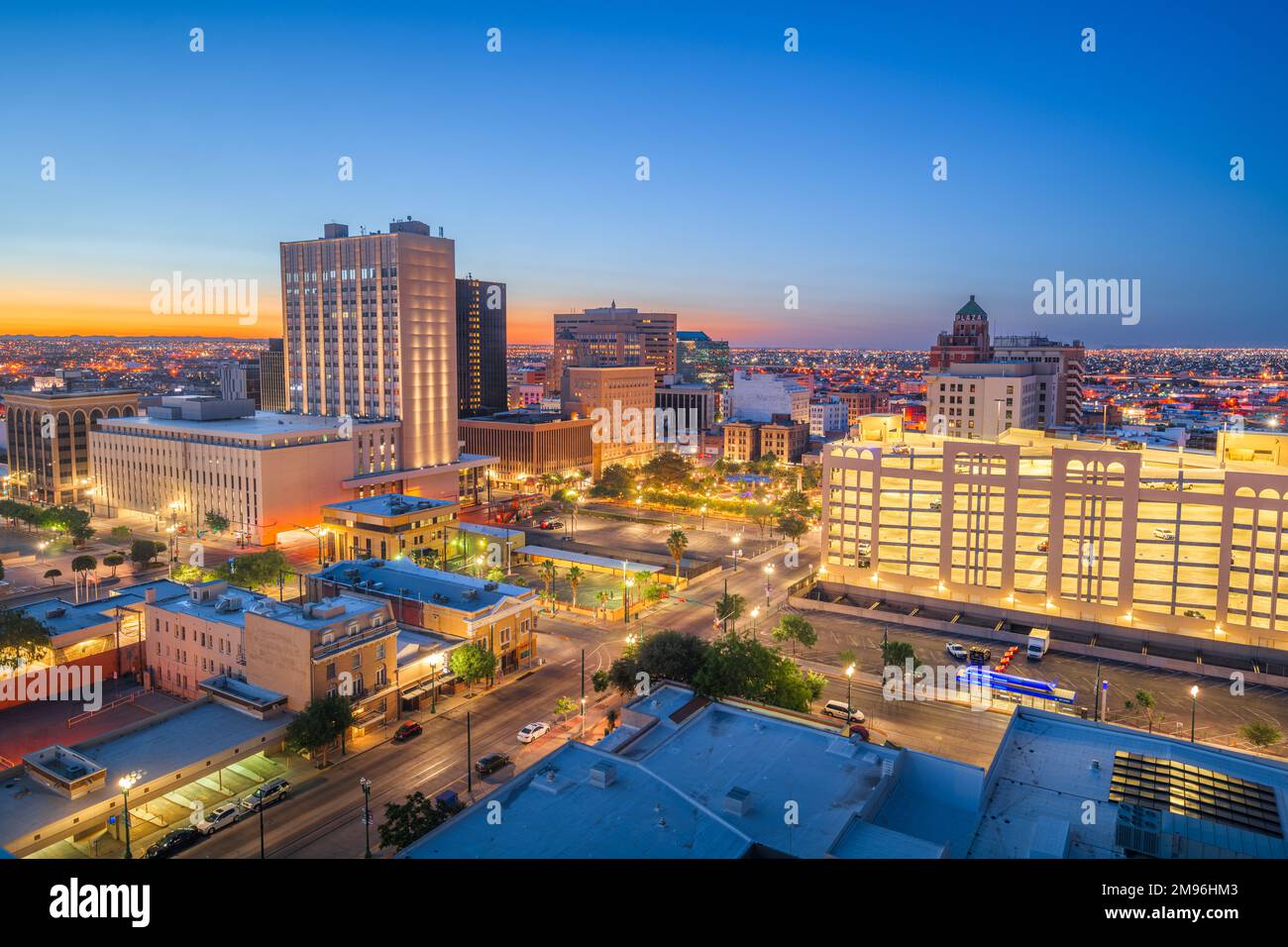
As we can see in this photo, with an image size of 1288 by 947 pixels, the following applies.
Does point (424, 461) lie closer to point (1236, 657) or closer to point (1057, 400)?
point (1236, 657)

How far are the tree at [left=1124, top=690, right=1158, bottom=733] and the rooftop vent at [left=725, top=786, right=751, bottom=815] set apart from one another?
21.8 metres

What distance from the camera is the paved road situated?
26.7m

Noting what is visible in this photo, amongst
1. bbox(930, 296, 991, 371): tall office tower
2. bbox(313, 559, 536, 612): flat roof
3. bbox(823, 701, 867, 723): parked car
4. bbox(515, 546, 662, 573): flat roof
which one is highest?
bbox(930, 296, 991, 371): tall office tower

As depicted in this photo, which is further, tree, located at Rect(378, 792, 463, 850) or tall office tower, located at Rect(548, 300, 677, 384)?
tall office tower, located at Rect(548, 300, 677, 384)

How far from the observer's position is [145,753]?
30141mm

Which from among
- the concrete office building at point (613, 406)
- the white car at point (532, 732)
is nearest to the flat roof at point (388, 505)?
the white car at point (532, 732)

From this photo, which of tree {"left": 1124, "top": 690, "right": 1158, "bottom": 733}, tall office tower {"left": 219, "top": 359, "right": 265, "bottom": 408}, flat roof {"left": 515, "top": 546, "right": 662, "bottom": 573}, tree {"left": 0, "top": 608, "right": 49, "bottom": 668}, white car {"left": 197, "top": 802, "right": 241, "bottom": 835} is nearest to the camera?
white car {"left": 197, "top": 802, "right": 241, "bottom": 835}

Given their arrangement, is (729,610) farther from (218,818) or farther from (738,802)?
(218,818)

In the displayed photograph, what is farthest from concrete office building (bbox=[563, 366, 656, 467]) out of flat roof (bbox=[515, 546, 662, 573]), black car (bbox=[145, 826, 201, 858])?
black car (bbox=[145, 826, 201, 858])

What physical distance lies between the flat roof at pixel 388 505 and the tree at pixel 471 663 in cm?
2759

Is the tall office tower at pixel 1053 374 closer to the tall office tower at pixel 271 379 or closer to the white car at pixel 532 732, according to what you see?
the white car at pixel 532 732

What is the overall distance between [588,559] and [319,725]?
31582 millimetres

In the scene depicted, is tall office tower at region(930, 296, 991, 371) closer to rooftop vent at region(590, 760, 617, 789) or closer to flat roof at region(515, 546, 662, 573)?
flat roof at region(515, 546, 662, 573)
